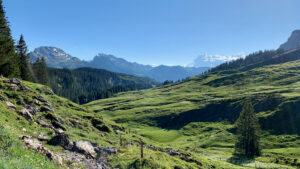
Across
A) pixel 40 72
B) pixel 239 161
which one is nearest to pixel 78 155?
pixel 239 161

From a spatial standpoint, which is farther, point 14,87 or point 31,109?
point 14,87

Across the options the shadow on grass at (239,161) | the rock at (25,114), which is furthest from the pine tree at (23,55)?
the shadow on grass at (239,161)

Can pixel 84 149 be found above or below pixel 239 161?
above

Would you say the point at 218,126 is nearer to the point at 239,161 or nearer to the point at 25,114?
the point at 239,161

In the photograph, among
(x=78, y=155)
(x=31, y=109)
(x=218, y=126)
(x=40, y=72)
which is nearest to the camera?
(x=78, y=155)

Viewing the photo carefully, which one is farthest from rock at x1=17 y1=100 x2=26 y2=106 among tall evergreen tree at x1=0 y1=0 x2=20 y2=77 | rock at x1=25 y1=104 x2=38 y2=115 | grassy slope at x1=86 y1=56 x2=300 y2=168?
grassy slope at x1=86 y1=56 x2=300 y2=168

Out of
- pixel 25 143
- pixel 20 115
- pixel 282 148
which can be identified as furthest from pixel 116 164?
pixel 282 148

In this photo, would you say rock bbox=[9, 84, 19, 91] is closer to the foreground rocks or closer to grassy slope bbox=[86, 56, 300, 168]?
the foreground rocks

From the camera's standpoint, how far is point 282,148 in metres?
77.0

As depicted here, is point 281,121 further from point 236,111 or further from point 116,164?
point 116,164

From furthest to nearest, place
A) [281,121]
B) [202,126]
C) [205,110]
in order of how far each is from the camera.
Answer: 1. [205,110]
2. [202,126]
3. [281,121]

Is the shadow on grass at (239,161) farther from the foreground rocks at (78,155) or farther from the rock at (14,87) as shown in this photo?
the rock at (14,87)

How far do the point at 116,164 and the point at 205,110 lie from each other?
128 m

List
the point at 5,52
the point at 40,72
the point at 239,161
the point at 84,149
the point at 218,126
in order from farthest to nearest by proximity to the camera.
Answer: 1. the point at 218,126
2. the point at 40,72
3. the point at 239,161
4. the point at 5,52
5. the point at 84,149
